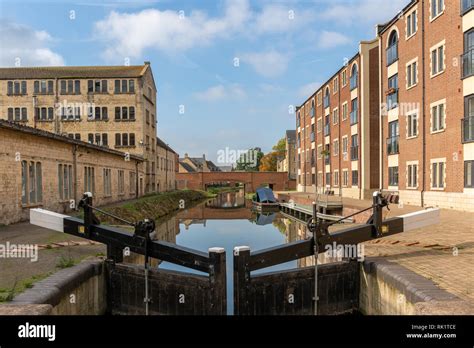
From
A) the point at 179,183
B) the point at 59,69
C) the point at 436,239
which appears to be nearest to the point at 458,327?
the point at 436,239

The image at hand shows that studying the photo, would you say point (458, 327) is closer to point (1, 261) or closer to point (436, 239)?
point (436, 239)

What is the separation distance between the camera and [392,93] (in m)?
24.8

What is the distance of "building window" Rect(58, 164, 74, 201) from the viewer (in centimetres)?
1831

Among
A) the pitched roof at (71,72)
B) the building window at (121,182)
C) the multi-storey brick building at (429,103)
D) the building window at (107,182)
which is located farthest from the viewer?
the pitched roof at (71,72)

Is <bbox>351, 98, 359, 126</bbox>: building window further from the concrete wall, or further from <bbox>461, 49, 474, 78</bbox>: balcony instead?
the concrete wall

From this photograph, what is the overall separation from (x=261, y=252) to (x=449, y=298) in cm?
345

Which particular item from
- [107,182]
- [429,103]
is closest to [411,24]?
[429,103]

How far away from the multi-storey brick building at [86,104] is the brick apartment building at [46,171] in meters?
10.5

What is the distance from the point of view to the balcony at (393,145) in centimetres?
2433

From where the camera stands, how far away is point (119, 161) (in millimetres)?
28312

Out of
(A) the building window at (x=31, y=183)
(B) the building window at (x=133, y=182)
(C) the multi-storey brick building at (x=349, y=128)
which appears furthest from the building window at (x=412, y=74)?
(B) the building window at (x=133, y=182)

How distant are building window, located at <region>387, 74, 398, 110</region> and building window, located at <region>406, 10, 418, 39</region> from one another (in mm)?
3075

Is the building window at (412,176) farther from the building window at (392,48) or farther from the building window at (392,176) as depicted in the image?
the building window at (392,48)

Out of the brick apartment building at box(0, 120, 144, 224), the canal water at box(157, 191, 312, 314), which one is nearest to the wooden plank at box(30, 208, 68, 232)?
the canal water at box(157, 191, 312, 314)
